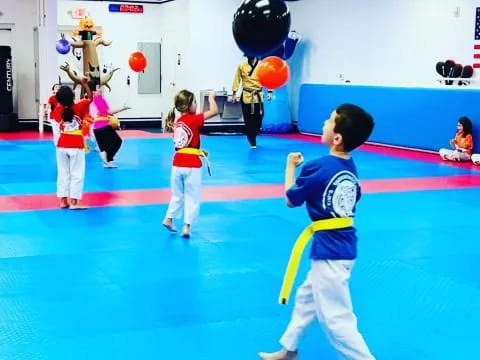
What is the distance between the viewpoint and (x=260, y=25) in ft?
20.9

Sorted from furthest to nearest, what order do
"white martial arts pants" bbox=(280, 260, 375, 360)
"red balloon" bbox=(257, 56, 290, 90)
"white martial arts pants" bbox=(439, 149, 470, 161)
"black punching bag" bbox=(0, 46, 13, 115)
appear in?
1. "black punching bag" bbox=(0, 46, 13, 115)
2. "white martial arts pants" bbox=(439, 149, 470, 161)
3. "red balloon" bbox=(257, 56, 290, 90)
4. "white martial arts pants" bbox=(280, 260, 375, 360)

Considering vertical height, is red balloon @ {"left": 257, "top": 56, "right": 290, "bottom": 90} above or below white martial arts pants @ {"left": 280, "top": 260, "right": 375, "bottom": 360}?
above

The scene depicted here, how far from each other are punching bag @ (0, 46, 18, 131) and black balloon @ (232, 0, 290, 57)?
11.2 meters

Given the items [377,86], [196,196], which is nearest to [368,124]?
[196,196]

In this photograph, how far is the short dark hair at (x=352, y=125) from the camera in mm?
3172

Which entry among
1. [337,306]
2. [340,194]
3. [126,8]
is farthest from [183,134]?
[126,8]

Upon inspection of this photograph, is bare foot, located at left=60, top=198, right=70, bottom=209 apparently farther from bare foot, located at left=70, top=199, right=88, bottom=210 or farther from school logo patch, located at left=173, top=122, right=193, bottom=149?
school logo patch, located at left=173, top=122, right=193, bottom=149

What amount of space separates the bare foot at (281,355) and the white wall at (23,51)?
600 inches

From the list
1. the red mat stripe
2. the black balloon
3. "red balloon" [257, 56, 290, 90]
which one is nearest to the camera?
the black balloon

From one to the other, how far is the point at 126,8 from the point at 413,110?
8727 mm

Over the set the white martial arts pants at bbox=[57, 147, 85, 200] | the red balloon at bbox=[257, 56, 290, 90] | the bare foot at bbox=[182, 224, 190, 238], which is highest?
the red balloon at bbox=[257, 56, 290, 90]

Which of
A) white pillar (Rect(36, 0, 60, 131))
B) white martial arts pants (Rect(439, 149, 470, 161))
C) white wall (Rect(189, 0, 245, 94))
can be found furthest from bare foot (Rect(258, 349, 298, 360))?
white wall (Rect(189, 0, 245, 94))

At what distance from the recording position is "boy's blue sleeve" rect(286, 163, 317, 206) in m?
3.18

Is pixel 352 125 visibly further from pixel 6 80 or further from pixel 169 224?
pixel 6 80
